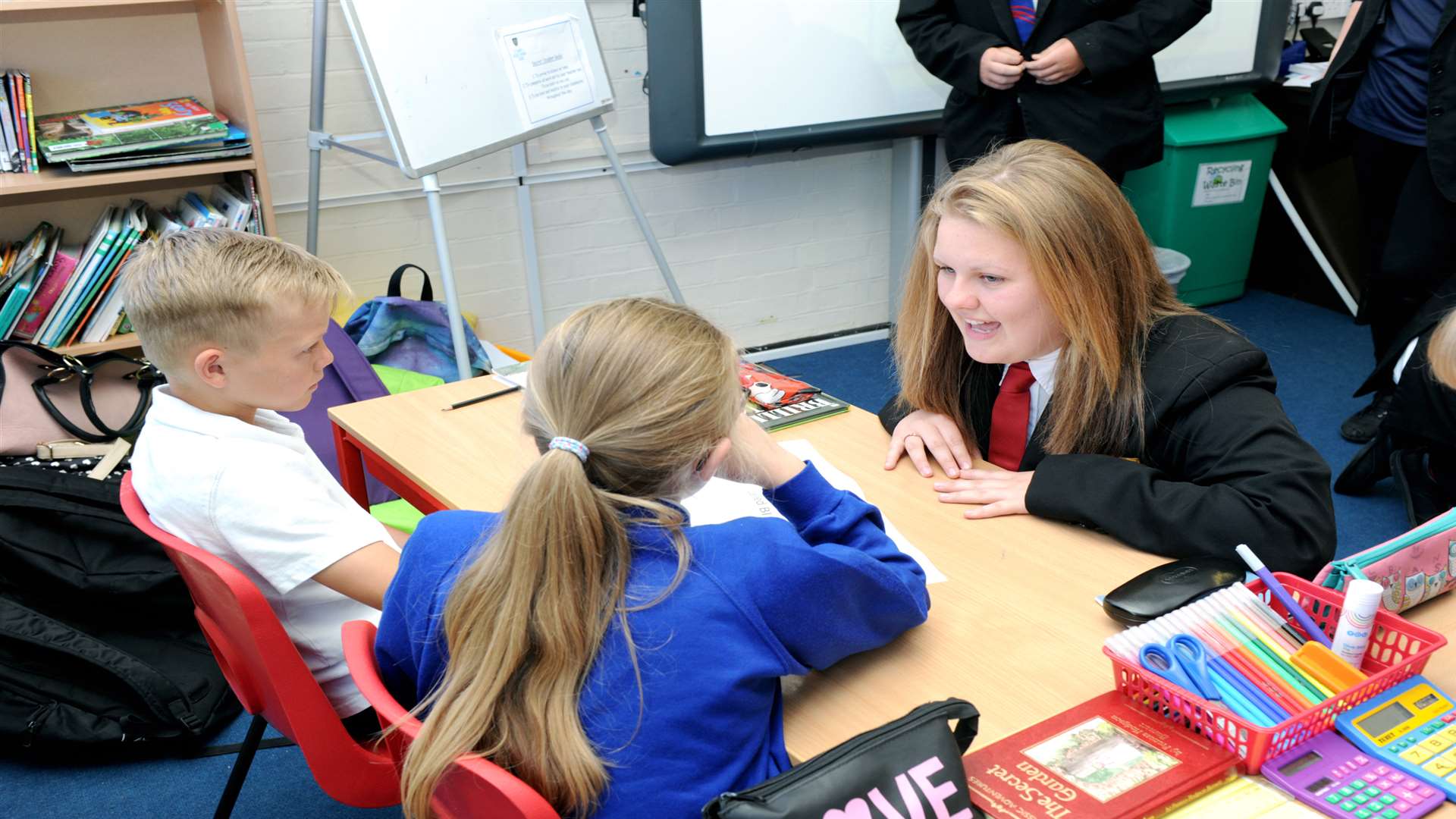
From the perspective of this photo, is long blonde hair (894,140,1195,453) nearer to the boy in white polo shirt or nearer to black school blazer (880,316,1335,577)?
black school blazer (880,316,1335,577)

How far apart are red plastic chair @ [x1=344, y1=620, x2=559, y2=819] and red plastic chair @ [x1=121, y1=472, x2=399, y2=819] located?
0.47 feet

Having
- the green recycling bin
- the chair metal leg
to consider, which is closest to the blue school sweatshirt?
the chair metal leg

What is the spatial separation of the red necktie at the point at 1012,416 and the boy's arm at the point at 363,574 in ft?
2.70

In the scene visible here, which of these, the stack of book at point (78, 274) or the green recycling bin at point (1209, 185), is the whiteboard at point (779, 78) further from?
the stack of book at point (78, 274)

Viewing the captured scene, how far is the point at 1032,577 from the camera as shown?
1226 millimetres

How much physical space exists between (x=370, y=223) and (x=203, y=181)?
47 cm

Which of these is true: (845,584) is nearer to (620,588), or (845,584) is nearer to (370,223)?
(620,588)

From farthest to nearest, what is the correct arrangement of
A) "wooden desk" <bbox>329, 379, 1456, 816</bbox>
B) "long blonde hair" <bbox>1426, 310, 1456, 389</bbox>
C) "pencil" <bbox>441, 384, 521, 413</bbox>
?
1. "pencil" <bbox>441, 384, 521, 413</bbox>
2. "long blonde hair" <bbox>1426, 310, 1456, 389</bbox>
3. "wooden desk" <bbox>329, 379, 1456, 816</bbox>

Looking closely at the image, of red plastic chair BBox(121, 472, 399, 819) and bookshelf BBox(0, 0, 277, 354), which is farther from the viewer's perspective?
bookshelf BBox(0, 0, 277, 354)

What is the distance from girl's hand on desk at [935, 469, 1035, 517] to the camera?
137 cm

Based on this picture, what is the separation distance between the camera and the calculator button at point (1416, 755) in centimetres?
88

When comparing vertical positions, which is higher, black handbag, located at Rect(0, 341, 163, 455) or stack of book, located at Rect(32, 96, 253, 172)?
stack of book, located at Rect(32, 96, 253, 172)

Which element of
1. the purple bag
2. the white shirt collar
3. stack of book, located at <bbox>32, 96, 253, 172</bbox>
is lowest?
the purple bag

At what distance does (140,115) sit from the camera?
258 cm
